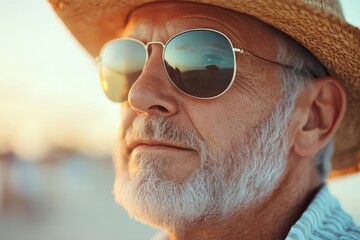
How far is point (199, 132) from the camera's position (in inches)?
93.9

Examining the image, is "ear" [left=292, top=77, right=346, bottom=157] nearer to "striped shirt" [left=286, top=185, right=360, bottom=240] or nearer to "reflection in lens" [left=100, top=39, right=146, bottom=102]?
"striped shirt" [left=286, top=185, right=360, bottom=240]

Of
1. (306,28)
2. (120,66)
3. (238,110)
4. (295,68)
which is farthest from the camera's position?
(120,66)

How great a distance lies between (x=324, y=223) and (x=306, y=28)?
3.12 ft

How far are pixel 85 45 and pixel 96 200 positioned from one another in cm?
913

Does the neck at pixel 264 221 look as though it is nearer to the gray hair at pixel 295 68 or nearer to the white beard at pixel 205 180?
the white beard at pixel 205 180

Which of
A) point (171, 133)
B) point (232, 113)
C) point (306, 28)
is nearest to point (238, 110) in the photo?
point (232, 113)

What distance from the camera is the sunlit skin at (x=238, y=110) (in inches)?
94.3

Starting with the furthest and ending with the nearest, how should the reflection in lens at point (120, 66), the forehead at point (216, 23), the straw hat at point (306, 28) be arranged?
the reflection in lens at point (120, 66) < the forehead at point (216, 23) < the straw hat at point (306, 28)

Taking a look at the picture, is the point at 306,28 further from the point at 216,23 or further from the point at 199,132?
the point at 199,132

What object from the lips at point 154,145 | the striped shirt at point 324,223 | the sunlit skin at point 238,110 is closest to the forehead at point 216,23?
the sunlit skin at point 238,110

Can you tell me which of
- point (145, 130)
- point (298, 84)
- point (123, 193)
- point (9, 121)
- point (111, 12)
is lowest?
point (123, 193)

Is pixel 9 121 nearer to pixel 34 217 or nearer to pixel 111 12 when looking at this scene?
pixel 34 217

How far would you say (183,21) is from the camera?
8.21 feet

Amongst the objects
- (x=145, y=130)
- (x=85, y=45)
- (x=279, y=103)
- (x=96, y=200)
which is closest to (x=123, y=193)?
(x=145, y=130)
